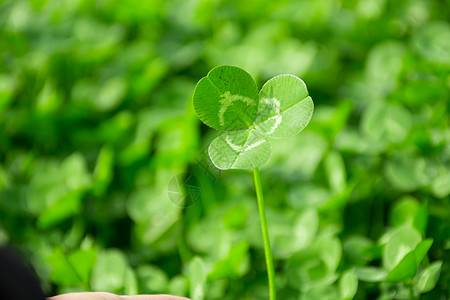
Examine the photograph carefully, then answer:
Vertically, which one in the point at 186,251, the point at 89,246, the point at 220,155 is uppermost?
the point at 220,155

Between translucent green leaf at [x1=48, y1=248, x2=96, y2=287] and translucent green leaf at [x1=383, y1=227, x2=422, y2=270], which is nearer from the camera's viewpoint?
translucent green leaf at [x1=383, y1=227, x2=422, y2=270]

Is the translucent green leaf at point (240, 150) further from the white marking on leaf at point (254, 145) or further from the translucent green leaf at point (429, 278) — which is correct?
the translucent green leaf at point (429, 278)

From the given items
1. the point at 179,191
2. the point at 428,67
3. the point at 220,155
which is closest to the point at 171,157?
the point at 179,191

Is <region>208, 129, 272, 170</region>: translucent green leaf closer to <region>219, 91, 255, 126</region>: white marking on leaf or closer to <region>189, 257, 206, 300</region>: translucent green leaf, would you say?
<region>219, 91, 255, 126</region>: white marking on leaf

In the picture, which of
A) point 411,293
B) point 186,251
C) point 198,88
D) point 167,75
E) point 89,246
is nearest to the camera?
point 198,88

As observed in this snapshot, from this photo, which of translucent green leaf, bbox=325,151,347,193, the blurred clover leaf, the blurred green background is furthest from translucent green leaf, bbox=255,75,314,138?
translucent green leaf, bbox=325,151,347,193

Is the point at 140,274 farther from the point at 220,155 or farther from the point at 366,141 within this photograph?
the point at 366,141

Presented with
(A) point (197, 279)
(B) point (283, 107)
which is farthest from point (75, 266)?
(B) point (283, 107)

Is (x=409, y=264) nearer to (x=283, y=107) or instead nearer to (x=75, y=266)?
(x=283, y=107)
